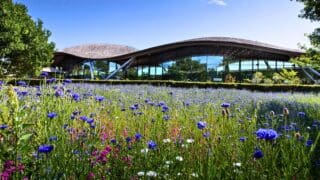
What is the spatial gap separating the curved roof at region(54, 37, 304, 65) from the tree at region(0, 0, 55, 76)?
826 inches

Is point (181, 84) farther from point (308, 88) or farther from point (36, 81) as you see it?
point (36, 81)

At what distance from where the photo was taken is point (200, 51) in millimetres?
46312

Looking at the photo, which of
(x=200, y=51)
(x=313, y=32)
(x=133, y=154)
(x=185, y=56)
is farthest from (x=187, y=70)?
(x=133, y=154)

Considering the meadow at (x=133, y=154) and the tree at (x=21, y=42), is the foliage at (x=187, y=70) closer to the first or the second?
the tree at (x=21, y=42)

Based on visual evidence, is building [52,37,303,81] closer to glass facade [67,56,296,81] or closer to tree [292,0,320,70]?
glass facade [67,56,296,81]

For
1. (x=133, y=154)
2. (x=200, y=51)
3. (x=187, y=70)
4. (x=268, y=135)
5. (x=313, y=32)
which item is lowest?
(x=133, y=154)

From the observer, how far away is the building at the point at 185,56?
1649 inches

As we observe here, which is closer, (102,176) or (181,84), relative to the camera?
(102,176)

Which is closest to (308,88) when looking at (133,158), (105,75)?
(133,158)

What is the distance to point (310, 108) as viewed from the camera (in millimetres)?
7824

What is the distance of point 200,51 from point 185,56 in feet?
7.59

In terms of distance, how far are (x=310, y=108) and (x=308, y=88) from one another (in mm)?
12719

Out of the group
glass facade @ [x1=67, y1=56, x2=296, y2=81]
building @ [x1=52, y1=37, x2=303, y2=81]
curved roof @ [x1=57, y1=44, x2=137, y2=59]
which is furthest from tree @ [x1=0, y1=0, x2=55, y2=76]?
curved roof @ [x1=57, y1=44, x2=137, y2=59]

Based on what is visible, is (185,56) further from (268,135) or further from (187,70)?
(268,135)
